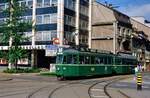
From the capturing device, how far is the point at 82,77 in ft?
144

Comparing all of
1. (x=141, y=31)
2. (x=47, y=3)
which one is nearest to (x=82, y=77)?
(x=47, y=3)

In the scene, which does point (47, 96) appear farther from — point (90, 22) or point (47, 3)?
point (90, 22)

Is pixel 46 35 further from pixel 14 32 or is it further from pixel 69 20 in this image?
pixel 14 32

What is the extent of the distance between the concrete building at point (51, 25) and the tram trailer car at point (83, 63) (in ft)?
60.9

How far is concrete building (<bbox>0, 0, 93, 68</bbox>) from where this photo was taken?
69.1 metres

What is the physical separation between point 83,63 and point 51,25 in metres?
30.0

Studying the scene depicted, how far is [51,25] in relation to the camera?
230 feet

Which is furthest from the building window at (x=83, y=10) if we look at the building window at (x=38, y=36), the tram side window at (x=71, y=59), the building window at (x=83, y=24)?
the tram side window at (x=71, y=59)

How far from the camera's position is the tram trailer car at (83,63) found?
129ft

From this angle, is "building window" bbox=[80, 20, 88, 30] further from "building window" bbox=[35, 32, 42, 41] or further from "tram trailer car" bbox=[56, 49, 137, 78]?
"tram trailer car" bbox=[56, 49, 137, 78]

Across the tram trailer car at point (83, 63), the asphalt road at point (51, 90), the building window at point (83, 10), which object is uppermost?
the building window at point (83, 10)

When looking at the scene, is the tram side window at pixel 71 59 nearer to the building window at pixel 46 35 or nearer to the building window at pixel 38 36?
the building window at pixel 46 35

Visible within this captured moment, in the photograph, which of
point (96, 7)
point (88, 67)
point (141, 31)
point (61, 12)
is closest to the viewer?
point (88, 67)

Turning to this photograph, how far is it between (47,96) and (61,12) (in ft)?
160
